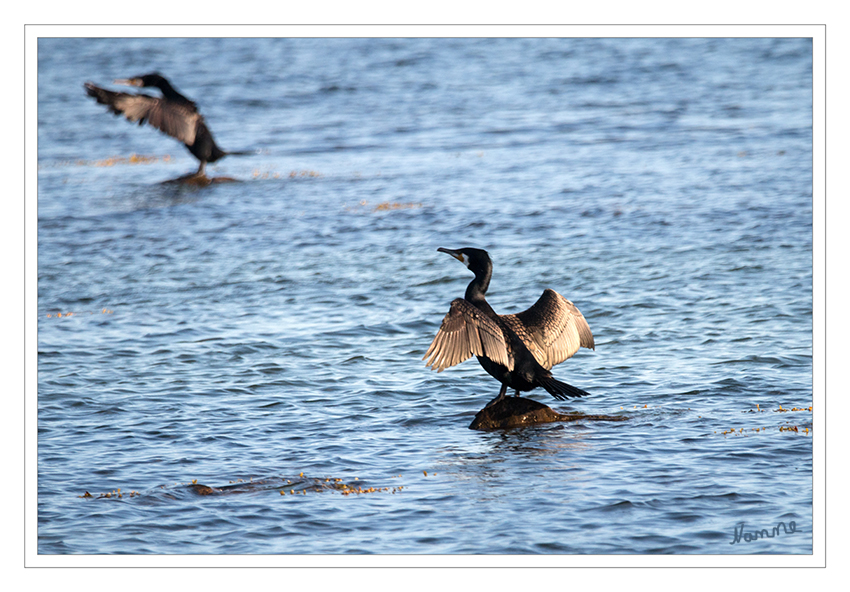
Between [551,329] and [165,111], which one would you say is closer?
[551,329]

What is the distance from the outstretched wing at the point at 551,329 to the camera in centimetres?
893

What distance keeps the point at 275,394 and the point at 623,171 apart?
12.9 meters

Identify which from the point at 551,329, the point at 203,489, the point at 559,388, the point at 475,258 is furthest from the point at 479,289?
the point at 203,489

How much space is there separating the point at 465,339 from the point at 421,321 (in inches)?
167

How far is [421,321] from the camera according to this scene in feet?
41.0

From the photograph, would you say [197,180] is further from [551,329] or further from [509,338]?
[509,338]

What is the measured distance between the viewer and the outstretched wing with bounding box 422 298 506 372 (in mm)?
8102

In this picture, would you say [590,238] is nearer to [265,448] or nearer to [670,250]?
[670,250]

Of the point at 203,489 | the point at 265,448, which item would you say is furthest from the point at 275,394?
the point at 203,489

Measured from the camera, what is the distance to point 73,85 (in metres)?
34.7

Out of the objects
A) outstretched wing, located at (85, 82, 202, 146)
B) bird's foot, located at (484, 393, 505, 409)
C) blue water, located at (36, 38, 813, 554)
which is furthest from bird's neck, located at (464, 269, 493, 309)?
outstretched wing, located at (85, 82, 202, 146)

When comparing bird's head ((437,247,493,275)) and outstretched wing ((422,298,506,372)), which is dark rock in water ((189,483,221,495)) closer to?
outstretched wing ((422,298,506,372))
